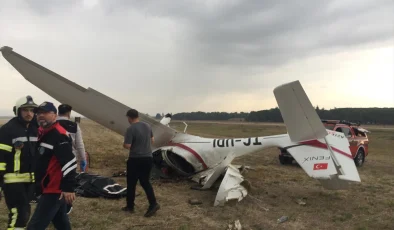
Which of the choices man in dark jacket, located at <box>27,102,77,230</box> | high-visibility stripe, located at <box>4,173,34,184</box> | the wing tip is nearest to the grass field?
high-visibility stripe, located at <box>4,173,34,184</box>

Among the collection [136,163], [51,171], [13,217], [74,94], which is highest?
[74,94]

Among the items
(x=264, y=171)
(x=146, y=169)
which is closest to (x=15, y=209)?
(x=146, y=169)

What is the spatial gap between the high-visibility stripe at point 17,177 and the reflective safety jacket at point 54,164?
1.29 ft

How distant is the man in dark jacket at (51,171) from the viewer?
3.21 m

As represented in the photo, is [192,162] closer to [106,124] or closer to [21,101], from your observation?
[106,124]

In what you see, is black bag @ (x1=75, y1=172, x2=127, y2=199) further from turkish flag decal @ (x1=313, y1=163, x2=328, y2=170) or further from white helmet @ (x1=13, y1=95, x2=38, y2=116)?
turkish flag decal @ (x1=313, y1=163, x2=328, y2=170)

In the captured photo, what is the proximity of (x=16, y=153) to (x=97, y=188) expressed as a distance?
3167 millimetres

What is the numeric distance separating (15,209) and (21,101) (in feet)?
4.08

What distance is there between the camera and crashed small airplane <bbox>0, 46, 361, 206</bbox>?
6.19 meters

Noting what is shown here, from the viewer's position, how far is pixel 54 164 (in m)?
3.25

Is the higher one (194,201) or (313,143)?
(313,143)

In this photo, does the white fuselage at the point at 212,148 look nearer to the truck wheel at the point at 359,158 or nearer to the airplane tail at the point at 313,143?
the airplane tail at the point at 313,143

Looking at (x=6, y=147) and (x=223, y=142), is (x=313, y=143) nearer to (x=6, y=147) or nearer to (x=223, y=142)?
(x=223, y=142)

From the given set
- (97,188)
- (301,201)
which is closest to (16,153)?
(97,188)
